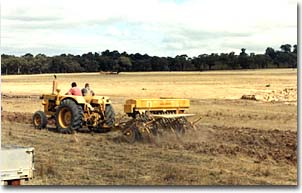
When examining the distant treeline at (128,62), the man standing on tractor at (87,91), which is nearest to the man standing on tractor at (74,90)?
the man standing on tractor at (87,91)

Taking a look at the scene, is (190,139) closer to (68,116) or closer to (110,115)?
(110,115)

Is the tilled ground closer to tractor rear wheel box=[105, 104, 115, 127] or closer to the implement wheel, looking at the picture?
the implement wheel

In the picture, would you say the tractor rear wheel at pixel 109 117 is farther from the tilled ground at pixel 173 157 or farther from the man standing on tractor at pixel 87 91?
the tilled ground at pixel 173 157

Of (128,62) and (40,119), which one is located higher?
(128,62)

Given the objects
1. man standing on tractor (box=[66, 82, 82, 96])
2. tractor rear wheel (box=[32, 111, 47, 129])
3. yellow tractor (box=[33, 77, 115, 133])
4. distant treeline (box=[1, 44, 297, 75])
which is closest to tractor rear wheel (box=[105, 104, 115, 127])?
yellow tractor (box=[33, 77, 115, 133])

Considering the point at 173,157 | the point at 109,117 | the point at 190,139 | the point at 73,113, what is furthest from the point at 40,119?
the point at 173,157

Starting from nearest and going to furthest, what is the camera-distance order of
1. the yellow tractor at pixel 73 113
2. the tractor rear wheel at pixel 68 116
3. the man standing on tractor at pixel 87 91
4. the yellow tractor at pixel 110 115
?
the man standing on tractor at pixel 87 91
the yellow tractor at pixel 110 115
the yellow tractor at pixel 73 113
the tractor rear wheel at pixel 68 116

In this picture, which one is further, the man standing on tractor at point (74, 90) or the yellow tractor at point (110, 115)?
the yellow tractor at point (110, 115)
